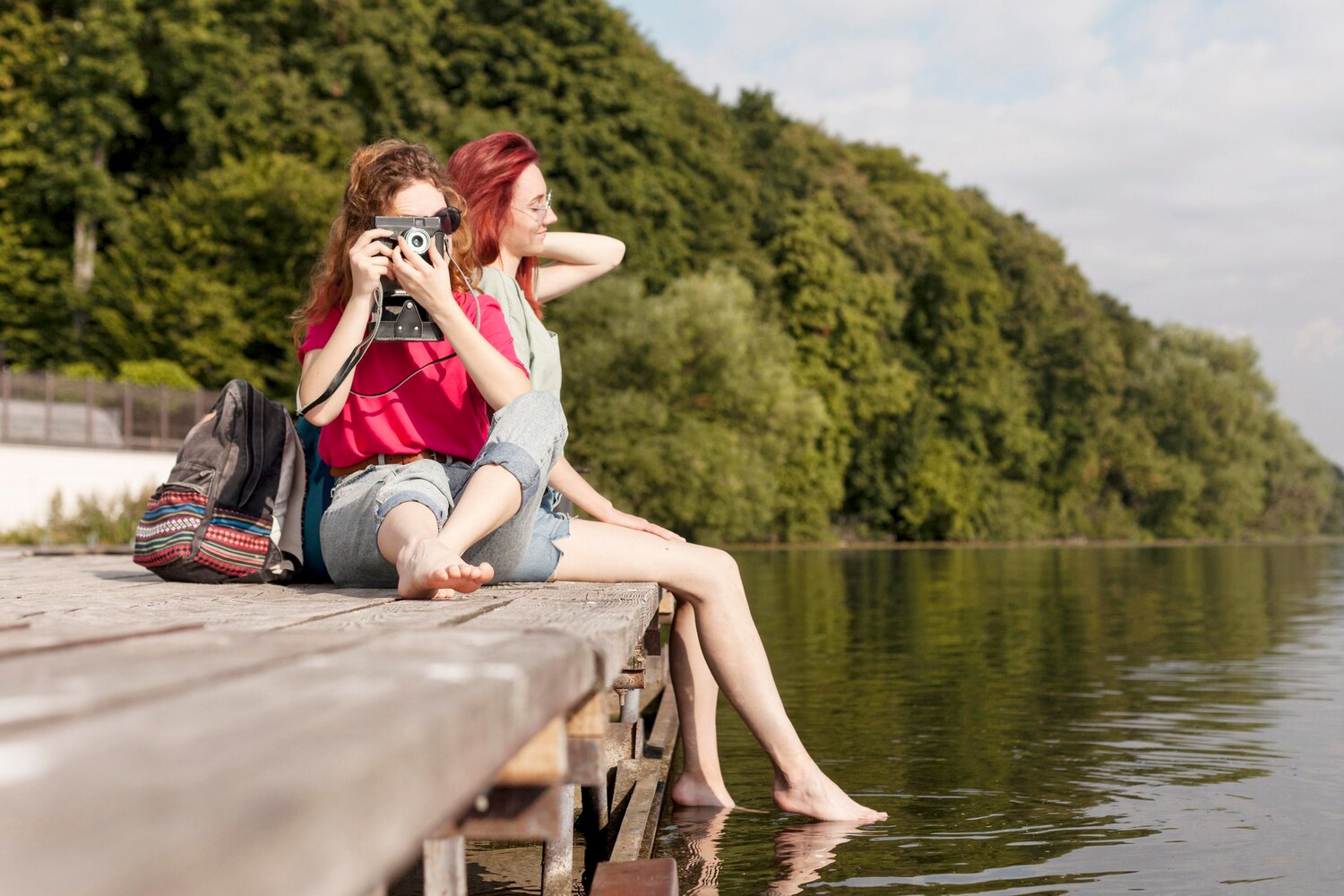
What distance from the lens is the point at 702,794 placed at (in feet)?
16.1

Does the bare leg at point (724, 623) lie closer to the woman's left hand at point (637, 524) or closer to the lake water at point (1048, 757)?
the woman's left hand at point (637, 524)

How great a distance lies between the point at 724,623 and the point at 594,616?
175 centimetres

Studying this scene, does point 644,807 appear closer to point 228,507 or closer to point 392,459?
point 392,459

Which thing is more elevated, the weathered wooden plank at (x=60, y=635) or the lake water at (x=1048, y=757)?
the weathered wooden plank at (x=60, y=635)

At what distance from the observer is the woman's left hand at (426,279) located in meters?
3.80

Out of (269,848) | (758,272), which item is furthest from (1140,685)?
(758,272)

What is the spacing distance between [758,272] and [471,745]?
42.4 m

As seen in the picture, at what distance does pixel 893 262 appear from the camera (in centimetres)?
5153

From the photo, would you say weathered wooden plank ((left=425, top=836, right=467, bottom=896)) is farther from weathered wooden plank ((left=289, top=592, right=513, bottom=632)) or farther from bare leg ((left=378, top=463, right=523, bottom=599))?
bare leg ((left=378, top=463, right=523, bottom=599))

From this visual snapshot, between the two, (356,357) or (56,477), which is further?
(56,477)

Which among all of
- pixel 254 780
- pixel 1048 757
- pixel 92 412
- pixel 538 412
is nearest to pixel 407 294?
pixel 538 412

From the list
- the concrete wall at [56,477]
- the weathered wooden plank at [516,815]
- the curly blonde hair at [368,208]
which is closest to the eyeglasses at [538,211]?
the curly blonde hair at [368,208]

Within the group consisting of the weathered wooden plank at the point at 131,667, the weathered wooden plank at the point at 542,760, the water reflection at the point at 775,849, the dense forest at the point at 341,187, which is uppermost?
the dense forest at the point at 341,187

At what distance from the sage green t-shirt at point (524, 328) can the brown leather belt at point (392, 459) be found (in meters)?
0.49
